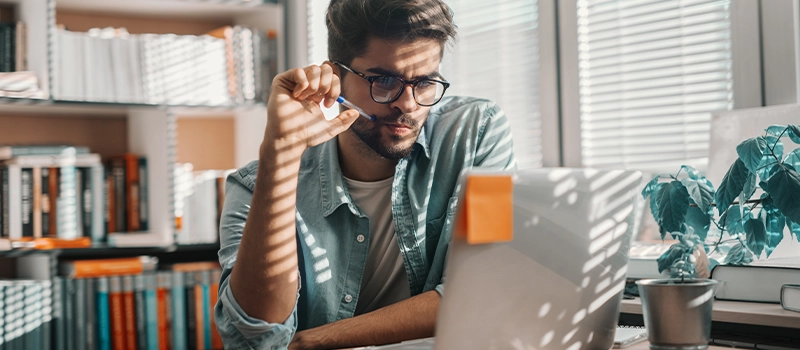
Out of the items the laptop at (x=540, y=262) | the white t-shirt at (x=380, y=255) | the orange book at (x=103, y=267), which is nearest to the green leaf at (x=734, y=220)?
the laptop at (x=540, y=262)

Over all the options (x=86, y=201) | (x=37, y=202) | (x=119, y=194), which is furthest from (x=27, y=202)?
(x=119, y=194)

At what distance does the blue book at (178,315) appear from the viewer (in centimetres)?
257

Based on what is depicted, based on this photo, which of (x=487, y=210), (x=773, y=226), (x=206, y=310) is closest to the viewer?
(x=487, y=210)

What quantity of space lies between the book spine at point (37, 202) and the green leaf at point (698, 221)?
2.05 metres

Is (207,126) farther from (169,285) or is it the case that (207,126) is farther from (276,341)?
(276,341)

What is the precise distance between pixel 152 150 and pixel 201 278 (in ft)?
1.64

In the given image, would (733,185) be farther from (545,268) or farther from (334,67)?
(334,67)

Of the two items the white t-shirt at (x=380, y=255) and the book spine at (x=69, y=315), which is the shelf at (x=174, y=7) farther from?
the white t-shirt at (x=380, y=255)

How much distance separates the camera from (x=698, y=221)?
1.24 m

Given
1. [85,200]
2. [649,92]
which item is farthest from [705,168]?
[85,200]

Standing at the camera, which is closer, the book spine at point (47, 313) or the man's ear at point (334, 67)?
the man's ear at point (334, 67)

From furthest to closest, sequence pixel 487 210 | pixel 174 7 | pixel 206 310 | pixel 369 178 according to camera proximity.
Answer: pixel 174 7 < pixel 206 310 < pixel 369 178 < pixel 487 210

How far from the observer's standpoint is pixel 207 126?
3033 mm

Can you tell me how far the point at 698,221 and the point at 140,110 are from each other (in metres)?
2.05
